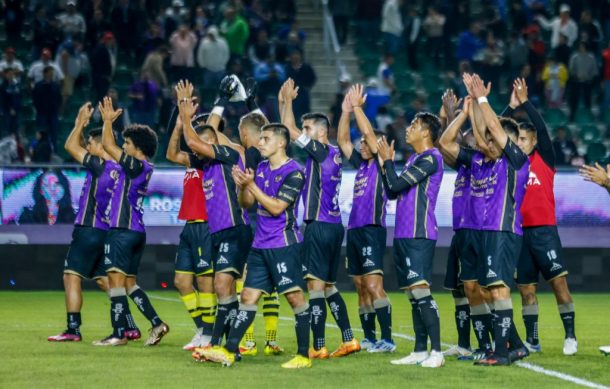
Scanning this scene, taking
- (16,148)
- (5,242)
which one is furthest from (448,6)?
(5,242)

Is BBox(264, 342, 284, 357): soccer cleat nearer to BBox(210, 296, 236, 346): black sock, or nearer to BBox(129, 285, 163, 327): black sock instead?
BBox(210, 296, 236, 346): black sock

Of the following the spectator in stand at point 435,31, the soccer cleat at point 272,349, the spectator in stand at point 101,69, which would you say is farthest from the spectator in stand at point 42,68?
the soccer cleat at point 272,349

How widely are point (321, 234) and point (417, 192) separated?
4.06 ft

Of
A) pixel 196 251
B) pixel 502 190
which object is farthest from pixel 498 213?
pixel 196 251

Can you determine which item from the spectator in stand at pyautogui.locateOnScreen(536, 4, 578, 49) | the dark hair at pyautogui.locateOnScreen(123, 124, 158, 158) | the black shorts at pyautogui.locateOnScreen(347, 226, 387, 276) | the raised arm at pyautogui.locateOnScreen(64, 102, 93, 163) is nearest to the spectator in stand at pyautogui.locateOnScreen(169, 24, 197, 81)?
the spectator in stand at pyautogui.locateOnScreen(536, 4, 578, 49)

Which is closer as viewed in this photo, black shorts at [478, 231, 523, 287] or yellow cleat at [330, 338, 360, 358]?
black shorts at [478, 231, 523, 287]

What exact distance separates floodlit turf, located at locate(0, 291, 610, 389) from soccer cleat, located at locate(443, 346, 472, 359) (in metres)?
0.32

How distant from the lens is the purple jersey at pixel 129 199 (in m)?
13.9

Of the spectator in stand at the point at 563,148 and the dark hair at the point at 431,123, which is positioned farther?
the spectator in stand at the point at 563,148

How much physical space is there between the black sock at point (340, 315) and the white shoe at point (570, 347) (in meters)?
2.27

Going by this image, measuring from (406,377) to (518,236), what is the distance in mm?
1894

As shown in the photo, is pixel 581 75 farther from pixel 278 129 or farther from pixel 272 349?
pixel 278 129

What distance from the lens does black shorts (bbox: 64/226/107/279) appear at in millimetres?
14258

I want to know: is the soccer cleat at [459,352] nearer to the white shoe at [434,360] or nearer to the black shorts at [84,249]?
the white shoe at [434,360]
